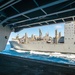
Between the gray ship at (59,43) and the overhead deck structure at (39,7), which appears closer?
the overhead deck structure at (39,7)

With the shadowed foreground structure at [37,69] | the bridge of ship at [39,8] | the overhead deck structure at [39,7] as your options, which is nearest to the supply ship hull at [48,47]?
the bridge of ship at [39,8]

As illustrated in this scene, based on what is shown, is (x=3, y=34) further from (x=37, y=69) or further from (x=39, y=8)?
(x=37, y=69)

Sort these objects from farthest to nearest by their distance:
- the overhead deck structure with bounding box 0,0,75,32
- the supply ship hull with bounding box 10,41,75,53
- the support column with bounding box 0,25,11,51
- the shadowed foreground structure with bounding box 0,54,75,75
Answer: the supply ship hull with bounding box 10,41,75,53, the support column with bounding box 0,25,11,51, the overhead deck structure with bounding box 0,0,75,32, the shadowed foreground structure with bounding box 0,54,75,75

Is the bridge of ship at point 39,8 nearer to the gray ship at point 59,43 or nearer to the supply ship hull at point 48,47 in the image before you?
the supply ship hull at point 48,47

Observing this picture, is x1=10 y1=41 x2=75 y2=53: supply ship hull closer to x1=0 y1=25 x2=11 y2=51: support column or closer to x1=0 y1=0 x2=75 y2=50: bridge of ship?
x1=0 y1=25 x2=11 y2=51: support column

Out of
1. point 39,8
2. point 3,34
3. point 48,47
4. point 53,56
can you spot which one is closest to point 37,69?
point 39,8

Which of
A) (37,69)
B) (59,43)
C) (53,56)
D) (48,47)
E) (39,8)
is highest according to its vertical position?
(59,43)

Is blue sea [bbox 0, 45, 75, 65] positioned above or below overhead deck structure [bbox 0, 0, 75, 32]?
below

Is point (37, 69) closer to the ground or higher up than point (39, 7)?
closer to the ground

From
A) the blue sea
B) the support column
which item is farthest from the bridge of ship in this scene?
the blue sea

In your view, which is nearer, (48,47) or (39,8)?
(39,8)

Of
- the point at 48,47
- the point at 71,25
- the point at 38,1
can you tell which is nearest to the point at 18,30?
the point at 38,1

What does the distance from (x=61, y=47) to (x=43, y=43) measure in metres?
10.9

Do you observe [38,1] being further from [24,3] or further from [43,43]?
[43,43]
